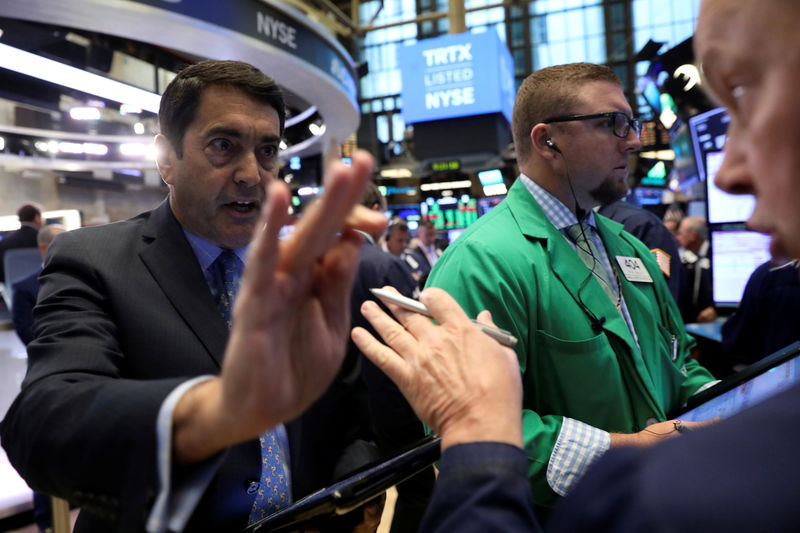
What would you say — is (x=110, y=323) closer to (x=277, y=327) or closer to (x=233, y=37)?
(x=277, y=327)

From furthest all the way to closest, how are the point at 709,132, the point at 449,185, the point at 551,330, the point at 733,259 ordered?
the point at 449,185, the point at 709,132, the point at 733,259, the point at 551,330

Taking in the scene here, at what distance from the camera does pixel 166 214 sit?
1.30m

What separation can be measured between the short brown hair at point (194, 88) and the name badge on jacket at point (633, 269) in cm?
118

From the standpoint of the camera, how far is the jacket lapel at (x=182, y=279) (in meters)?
1.13

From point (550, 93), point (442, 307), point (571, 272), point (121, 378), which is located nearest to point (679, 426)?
point (571, 272)

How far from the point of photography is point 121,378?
0.98m

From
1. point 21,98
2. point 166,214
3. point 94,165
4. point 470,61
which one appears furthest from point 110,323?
point 94,165

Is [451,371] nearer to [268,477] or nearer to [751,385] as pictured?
[268,477]

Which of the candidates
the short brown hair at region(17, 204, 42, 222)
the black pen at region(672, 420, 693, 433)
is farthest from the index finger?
the short brown hair at region(17, 204, 42, 222)

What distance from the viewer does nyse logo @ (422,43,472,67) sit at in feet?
26.8

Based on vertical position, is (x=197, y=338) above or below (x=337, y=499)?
above

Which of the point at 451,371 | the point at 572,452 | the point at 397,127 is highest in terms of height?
the point at 397,127

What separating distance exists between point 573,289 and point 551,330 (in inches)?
5.5

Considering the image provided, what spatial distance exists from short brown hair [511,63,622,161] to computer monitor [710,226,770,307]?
9.29ft
